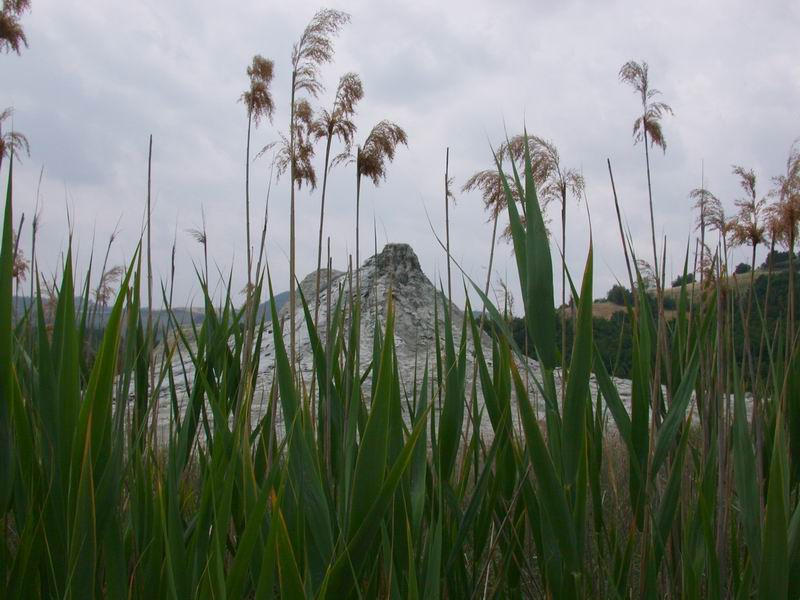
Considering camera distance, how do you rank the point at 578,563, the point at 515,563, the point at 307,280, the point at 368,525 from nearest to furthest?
the point at 368,525
the point at 578,563
the point at 515,563
the point at 307,280

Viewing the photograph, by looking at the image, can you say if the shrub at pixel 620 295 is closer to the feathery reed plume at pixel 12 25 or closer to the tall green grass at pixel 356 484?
the tall green grass at pixel 356 484

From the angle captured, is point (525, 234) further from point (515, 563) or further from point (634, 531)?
point (515, 563)

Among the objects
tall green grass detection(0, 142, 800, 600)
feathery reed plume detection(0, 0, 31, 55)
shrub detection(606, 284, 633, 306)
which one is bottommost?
tall green grass detection(0, 142, 800, 600)

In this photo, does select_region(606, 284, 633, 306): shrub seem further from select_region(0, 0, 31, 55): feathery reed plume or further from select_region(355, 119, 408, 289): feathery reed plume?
select_region(0, 0, 31, 55): feathery reed plume

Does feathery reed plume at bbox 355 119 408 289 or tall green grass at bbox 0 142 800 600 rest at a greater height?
feathery reed plume at bbox 355 119 408 289

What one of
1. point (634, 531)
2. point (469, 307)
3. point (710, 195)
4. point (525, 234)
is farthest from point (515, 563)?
point (710, 195)

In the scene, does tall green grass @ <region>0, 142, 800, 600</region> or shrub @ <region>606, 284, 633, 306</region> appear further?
shrub @ <region>606, 284, 633, 306</region>

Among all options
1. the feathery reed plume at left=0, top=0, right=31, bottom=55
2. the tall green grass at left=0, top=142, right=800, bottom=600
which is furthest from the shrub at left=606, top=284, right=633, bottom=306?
the feathery reed plume at left=0, top=0, right=31, bottom=55

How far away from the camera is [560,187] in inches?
57.1

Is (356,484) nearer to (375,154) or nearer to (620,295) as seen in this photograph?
(375,154)

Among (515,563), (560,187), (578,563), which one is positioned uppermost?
(560,187)

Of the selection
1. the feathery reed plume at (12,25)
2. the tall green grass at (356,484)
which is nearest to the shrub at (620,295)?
the tall green grass at (356,484)

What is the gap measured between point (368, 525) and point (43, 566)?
0.56 metres

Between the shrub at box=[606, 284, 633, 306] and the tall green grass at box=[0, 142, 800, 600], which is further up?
the shrub at box=[606, 284, 633, 306]
